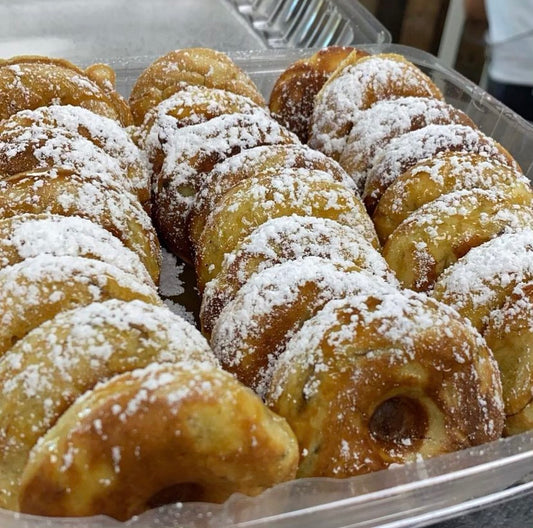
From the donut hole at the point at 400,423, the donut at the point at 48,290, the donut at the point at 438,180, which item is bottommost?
the donut hole at the point at 400,423

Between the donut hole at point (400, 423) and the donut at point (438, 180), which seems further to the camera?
the donut at point (438, 180)

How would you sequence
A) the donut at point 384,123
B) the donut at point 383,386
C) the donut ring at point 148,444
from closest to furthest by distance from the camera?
1. the donut ring at point 148,444
2. the donut at point 383,386
3. the donut at point 384,123

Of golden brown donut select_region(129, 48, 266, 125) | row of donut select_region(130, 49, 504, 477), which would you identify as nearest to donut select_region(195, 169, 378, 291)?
row of donut select_region(130, 49, 504, 477)

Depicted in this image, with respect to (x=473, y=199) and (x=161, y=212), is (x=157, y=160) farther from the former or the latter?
(x=473, y=199)

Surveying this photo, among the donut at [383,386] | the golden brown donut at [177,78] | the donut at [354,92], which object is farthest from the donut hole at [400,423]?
the golden brown donut at [177,78]

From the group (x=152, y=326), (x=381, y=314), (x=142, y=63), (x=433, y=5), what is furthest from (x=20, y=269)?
(x=433, y=5)

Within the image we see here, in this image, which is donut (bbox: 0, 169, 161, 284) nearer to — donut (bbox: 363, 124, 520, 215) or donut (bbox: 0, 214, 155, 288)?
donut (bbox: 0, 214, 155, 288)

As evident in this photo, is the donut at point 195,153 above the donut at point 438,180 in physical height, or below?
below

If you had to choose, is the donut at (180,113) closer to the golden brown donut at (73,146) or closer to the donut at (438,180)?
the golden brown donut at (73,146)
